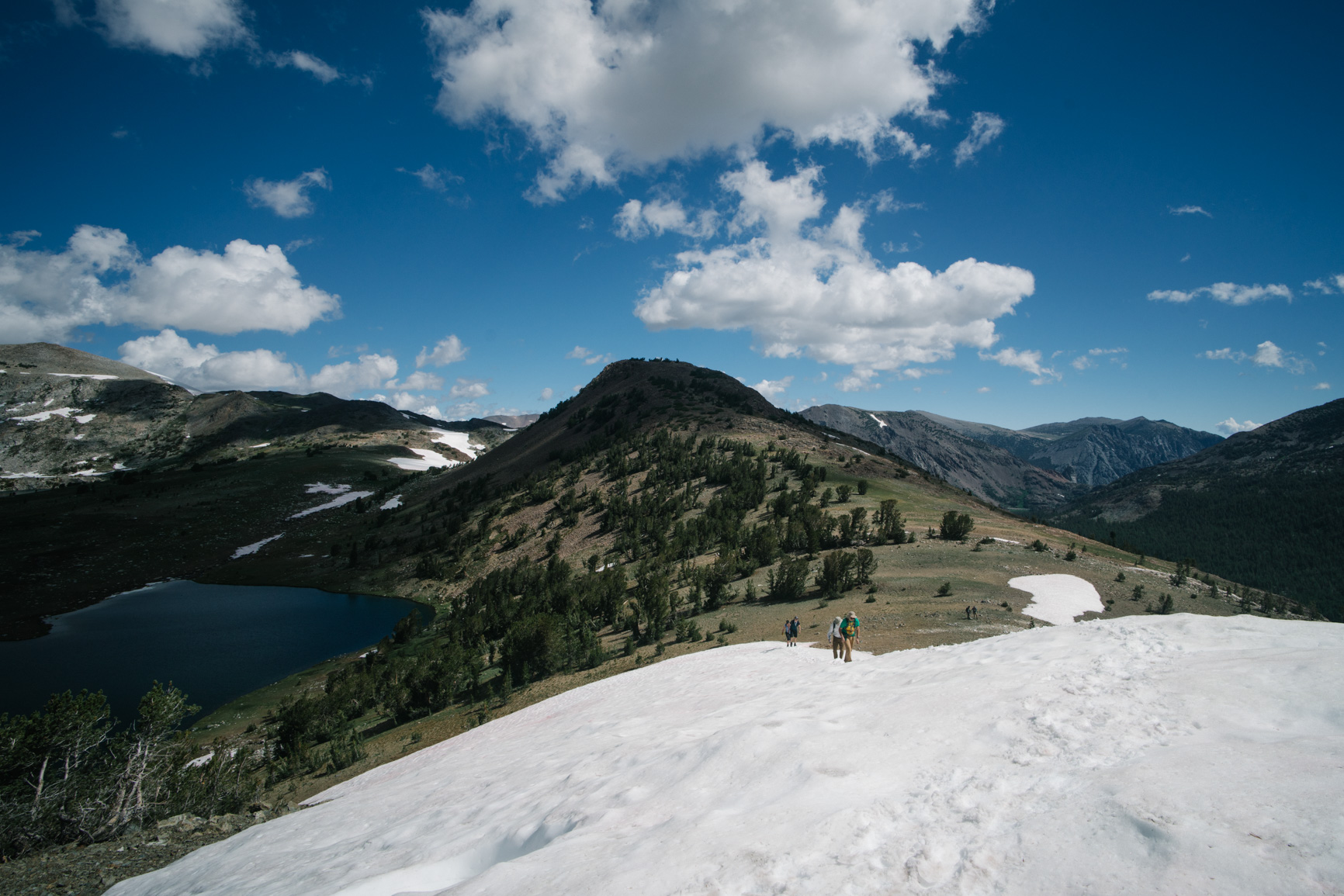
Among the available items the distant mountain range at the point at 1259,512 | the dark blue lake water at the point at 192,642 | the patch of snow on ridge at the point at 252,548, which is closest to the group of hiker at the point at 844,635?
the dark blue lake water at the point at 192,642

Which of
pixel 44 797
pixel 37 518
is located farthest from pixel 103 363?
pixel 44 797

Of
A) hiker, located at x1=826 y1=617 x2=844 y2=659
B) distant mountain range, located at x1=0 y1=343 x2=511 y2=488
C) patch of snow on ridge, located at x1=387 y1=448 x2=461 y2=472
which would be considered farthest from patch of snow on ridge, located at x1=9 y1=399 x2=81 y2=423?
hiker, located at x1=826 y1=617 x2=844 y2=659

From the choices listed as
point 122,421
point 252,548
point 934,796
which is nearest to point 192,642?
point 252,548

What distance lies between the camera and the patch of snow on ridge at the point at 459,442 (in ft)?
465

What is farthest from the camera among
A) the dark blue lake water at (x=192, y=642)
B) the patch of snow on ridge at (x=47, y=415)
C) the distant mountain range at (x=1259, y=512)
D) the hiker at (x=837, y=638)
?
the distant mountain range at (x=1259, y=512)

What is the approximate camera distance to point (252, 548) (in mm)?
62469

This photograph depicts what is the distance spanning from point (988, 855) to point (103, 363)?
217 m

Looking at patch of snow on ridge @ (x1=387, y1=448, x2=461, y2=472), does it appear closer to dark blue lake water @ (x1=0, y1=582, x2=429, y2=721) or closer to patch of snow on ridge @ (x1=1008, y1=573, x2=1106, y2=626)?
dark blue lake water @ (x1=0, y1=582, x2=429, y2=721)

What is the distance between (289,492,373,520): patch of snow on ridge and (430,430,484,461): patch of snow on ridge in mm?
54666

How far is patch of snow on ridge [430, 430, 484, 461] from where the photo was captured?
465 ft

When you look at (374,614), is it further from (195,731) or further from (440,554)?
(195,731)

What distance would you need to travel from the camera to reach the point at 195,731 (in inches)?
951

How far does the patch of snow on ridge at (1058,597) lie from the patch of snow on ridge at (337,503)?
7941cm

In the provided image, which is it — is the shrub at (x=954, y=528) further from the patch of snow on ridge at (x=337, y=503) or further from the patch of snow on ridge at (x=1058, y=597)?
the patch of snow on ridge at (x=337, y=503)
